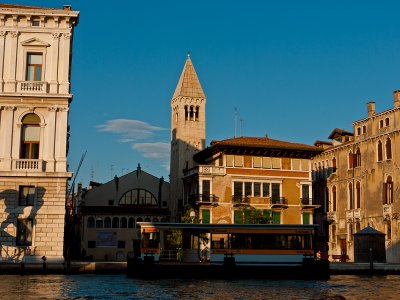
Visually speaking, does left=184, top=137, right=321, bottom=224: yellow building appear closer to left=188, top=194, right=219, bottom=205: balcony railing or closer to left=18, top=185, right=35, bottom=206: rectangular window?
left=188, top=194, right=219, bottom=205: balcony railing

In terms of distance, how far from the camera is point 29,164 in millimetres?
38094

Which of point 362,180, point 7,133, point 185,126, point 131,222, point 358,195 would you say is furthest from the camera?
point 185,126

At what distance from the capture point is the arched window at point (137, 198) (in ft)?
219

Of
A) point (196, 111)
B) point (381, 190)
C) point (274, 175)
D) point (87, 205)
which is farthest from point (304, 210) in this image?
point (87, 205)

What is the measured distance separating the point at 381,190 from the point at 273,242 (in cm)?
2152


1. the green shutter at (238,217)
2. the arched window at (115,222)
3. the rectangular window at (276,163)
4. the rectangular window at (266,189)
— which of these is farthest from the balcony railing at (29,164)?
the rectangular window at (276,163)

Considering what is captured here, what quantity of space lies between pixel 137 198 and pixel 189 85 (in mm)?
13950

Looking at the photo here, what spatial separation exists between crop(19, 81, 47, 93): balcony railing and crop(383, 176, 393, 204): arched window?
2938cm

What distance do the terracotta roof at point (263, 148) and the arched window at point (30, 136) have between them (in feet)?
71.6

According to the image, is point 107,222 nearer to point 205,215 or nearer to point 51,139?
point 205,215

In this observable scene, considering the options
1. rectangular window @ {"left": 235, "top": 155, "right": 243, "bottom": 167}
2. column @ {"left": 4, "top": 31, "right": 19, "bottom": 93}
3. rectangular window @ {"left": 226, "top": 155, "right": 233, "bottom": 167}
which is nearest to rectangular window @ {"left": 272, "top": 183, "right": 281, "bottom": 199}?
rectangular window @ {"left": 235, "top": 155, "right": 243, "bottom": 167}

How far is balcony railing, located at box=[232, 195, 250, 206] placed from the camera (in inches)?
2255

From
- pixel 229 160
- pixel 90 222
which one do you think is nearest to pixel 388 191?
pixel 229 160

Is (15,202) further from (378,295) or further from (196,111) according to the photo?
(196,111)
